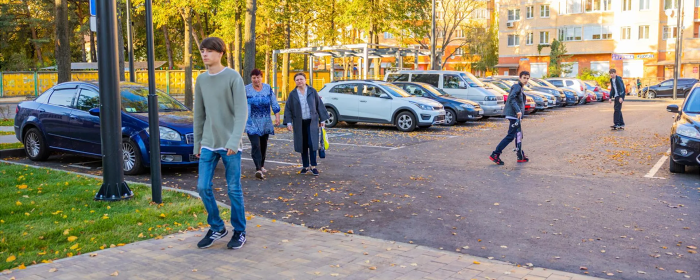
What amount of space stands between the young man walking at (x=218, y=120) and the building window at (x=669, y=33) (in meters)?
63.4

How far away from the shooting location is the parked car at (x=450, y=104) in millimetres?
20547

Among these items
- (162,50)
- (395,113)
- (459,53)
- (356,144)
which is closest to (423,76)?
(395,113)

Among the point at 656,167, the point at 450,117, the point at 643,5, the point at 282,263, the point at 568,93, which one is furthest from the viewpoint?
the point at 643,5

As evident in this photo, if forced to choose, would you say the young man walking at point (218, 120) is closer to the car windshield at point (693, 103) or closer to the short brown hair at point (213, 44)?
the short brown hair at point (213, 44)

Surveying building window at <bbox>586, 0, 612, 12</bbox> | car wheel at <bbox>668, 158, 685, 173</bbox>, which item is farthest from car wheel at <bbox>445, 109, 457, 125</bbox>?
building window at <bbox>586, 0, 612, 12</bbox>

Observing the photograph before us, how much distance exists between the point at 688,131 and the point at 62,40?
16.0 m

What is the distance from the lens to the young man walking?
18.3ft

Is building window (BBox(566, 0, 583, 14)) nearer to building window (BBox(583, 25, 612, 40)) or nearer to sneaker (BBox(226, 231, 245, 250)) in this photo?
building window (BBox(583, 25, 612, 40))

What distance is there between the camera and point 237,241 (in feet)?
18.5

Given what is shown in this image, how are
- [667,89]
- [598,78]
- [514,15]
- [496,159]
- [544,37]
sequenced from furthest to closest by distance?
1. [514,15]
2. [544,37]
3. [598,78]
4. [667,89]
5. [496,159]

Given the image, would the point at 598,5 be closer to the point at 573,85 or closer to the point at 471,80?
the point at 573,85

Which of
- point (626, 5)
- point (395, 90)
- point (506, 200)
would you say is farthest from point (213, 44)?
point (626, 5)

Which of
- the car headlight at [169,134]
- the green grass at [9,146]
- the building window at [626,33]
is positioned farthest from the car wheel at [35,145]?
the building window at [626,33]

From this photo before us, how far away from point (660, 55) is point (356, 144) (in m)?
54.5
